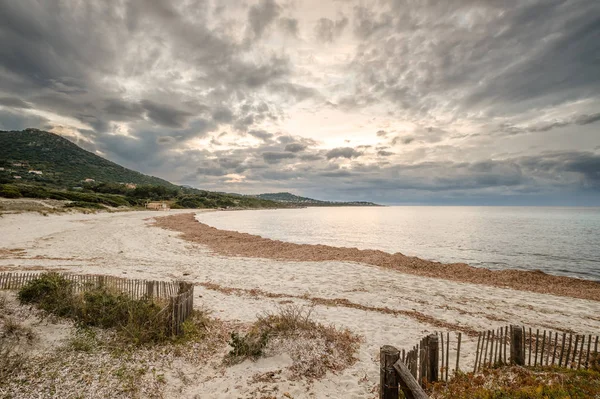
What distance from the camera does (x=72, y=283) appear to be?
9.99 metres

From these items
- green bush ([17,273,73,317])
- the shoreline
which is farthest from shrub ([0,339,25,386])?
the shoreline

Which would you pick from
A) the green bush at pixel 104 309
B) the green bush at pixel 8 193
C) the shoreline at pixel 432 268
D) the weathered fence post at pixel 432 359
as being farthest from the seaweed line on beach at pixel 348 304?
the green bush at pixel 8 193

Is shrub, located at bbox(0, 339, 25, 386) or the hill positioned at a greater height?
the hill

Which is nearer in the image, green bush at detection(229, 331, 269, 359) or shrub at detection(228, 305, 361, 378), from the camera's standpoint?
shrub at detection(228, 305, 361, 378)

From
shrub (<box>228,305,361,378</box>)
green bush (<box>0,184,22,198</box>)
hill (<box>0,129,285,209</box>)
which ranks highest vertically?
hill (<box>0,129,285,209</box>)

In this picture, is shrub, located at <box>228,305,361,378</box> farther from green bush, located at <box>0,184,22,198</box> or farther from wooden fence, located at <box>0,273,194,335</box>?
green bush, located at <box>0,184,22,198</box>

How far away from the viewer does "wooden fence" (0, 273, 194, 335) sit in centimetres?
838

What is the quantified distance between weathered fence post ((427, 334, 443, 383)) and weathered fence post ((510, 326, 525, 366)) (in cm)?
206

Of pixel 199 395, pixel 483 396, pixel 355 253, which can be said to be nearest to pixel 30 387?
pixel 199 395

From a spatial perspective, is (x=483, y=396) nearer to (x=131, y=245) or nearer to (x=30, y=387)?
(x=30, y=387)

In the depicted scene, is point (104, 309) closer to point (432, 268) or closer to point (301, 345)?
point (301, 345)

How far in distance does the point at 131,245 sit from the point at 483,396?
29.0m

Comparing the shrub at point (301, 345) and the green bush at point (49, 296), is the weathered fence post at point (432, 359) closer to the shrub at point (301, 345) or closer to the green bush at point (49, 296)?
the shrub at point (301, 345)

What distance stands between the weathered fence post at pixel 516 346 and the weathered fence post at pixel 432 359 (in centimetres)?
206
